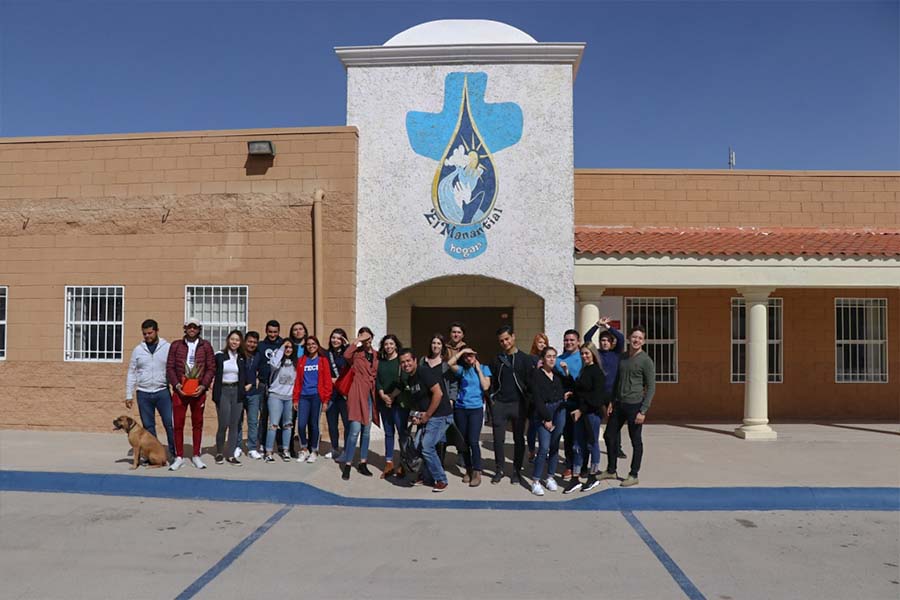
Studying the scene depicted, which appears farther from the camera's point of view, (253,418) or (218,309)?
(218,309)

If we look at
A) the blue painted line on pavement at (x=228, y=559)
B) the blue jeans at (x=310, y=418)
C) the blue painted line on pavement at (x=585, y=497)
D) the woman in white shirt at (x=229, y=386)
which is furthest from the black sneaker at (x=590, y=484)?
the woman in white shirt at (x=229, y=386)

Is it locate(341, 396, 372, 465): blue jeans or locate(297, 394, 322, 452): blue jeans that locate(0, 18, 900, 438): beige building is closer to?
locate(297, 394, 322, 452): blue jeans

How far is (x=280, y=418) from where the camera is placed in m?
9.59

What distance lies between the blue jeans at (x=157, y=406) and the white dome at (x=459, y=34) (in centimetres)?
675

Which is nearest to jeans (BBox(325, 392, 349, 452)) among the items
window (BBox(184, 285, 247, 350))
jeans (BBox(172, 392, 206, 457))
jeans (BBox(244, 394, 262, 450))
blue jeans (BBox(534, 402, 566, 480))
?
jeans (BBox(244, 394, 262, 450))

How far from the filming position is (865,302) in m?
14.4

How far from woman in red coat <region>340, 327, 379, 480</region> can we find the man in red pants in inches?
67.1

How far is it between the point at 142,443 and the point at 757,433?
8726 mm

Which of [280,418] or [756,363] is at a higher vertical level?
[756,363]

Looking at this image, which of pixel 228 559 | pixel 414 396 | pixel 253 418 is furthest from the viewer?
pixel 253 418

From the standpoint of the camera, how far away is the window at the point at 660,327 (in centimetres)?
1422

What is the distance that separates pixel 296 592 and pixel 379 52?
874cm

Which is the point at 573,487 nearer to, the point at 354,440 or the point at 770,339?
the point at 354,440

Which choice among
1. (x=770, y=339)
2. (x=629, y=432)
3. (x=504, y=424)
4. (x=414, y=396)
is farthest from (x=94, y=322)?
(x=770, y=339)
